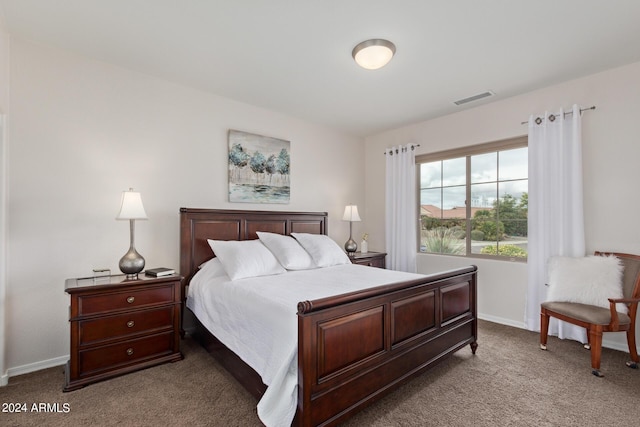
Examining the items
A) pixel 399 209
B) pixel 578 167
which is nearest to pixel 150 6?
pixel 399 209

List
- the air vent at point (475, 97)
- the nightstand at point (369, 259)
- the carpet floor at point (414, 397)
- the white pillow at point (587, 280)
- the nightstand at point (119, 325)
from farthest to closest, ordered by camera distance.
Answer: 1. the nightstand at point (369, 259)
2. the air vent at point (475, 97)
3. the white pillow at point (587, 280)
4. the nightstand at point (119, 325)
5. the carpet floor at point (414, 397)

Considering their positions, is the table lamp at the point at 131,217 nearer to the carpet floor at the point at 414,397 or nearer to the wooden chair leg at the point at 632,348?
the carpet floor at the point at 414,397

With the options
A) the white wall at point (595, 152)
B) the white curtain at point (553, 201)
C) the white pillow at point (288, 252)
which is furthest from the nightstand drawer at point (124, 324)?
the white curtain at point (553, 201)

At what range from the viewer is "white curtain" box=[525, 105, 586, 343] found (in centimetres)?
313

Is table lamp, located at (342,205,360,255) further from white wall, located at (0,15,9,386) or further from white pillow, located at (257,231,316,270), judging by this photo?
white wall, located at (0,15,9,386)

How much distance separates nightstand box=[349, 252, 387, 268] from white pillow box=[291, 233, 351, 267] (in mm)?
482

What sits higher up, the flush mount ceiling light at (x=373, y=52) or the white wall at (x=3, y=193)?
the flush mount ceiling light at (x=373, y=52)

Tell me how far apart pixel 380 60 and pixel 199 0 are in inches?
55.8

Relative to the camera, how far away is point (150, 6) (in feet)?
6.95

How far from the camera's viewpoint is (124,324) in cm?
248

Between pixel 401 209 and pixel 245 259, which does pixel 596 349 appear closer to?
pixel 401 209

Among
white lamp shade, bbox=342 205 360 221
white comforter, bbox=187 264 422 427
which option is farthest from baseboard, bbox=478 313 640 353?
white lamp shade, bbox=342 205 360 221

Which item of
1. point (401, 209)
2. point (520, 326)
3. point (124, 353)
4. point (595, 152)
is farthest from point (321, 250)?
point (595, 152)

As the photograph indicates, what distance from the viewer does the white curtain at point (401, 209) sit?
14.9 feet
